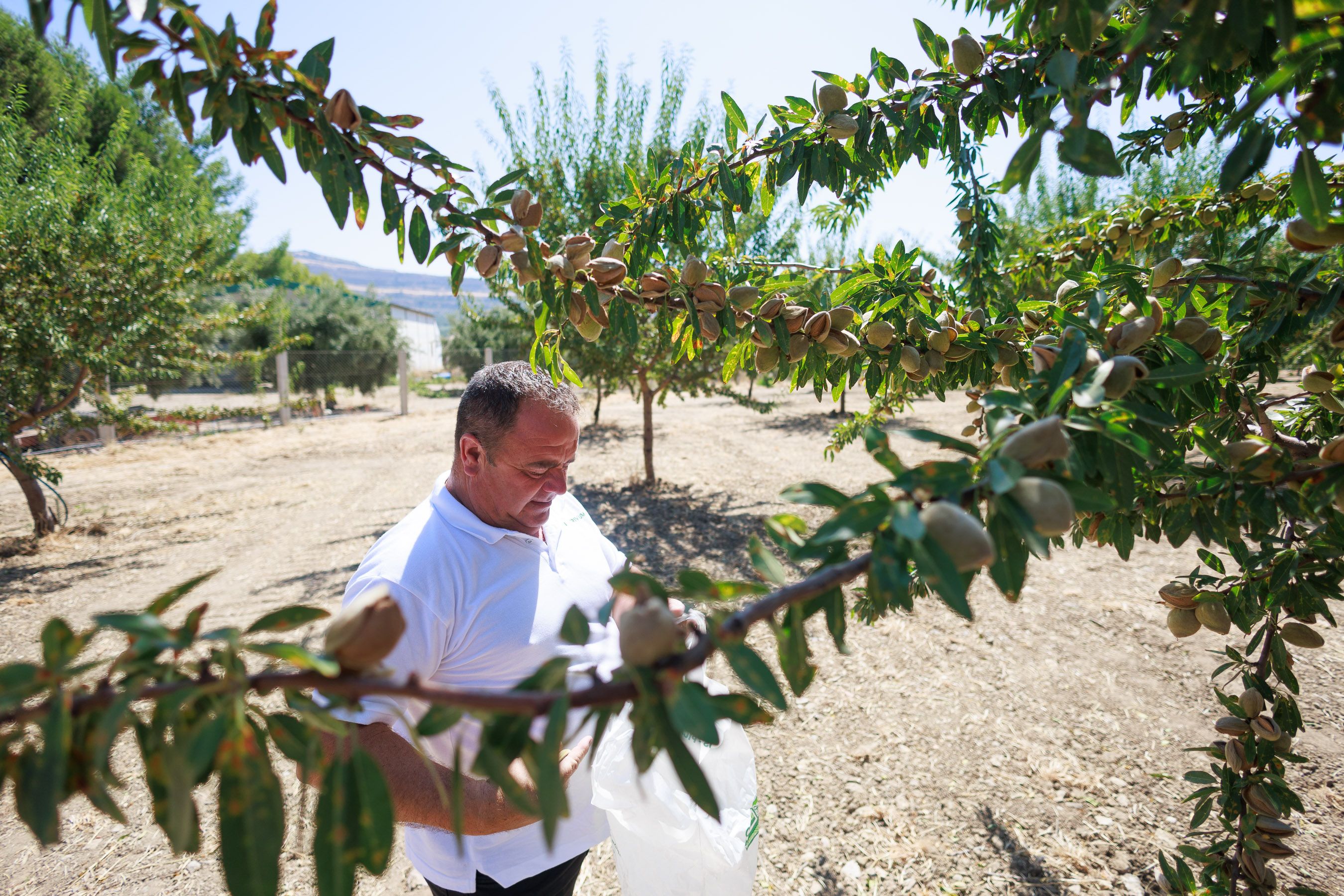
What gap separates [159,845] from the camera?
118 inches

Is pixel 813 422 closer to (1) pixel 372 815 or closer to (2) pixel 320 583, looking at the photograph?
(2) pixel 320 583

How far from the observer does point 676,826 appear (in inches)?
74.5

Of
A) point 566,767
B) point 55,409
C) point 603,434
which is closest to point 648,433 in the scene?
point 603,434

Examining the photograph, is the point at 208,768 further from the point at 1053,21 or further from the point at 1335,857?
the point at 1335,857

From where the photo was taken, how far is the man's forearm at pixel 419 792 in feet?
4.85

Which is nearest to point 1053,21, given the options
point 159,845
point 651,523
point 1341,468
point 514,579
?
point 1341,468

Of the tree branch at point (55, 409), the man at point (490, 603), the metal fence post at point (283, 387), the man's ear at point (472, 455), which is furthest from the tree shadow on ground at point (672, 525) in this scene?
the metal fence post at point (283, 387)

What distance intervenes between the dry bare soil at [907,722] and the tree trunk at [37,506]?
10.0 inches

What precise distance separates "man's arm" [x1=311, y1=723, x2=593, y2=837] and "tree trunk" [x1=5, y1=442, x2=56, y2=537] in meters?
7.50

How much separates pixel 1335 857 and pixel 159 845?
191 inches

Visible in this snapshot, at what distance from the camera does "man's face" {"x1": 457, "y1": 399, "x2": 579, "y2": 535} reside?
192 cm

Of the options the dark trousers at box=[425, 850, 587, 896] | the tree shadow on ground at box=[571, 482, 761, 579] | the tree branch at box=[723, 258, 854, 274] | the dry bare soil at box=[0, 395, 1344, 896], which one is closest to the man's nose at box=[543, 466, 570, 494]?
the tree branch at box=[723, 258, 854, 274]

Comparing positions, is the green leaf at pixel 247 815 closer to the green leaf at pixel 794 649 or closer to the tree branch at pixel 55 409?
the green leaf at pixel 794 649

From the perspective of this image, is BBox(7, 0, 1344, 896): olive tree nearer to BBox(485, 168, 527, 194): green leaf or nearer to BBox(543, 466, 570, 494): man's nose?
BBox(485, 168, 527, 194): green leaf
